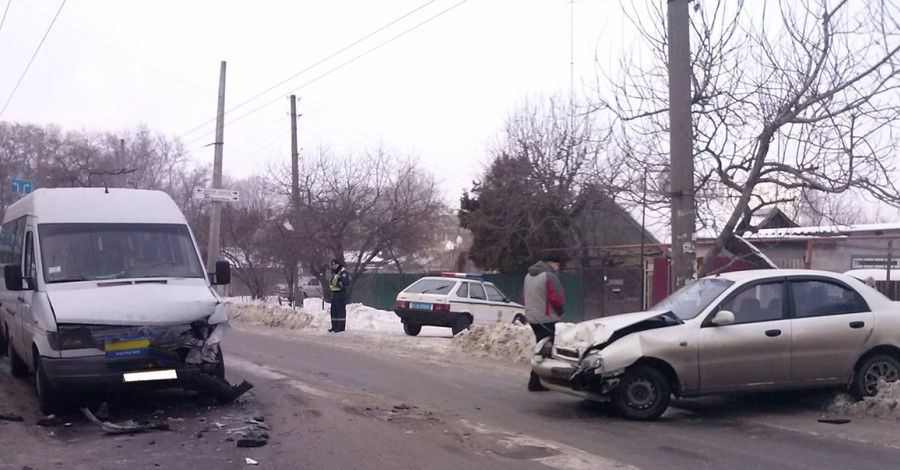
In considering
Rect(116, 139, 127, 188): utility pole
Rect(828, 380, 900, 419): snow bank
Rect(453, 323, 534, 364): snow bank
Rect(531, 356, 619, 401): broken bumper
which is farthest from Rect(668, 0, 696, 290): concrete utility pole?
Rect(116, 139, 127, 188): utility pole

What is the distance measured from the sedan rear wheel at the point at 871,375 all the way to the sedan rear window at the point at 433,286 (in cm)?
1220

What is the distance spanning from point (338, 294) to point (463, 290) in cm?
314

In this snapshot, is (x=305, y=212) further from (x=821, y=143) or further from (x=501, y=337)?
(x=821, y=143)

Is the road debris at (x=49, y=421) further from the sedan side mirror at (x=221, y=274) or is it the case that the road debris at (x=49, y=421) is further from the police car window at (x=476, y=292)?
the police car window at (x=476, y=292)

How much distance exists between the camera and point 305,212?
29.6m

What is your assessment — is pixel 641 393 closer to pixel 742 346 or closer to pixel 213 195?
pixel 742 346

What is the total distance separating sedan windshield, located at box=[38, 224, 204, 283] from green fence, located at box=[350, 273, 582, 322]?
17520 millimetres

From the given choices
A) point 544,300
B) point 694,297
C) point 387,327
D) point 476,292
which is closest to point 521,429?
point 694,297

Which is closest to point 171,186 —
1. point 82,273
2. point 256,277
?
point 256,277

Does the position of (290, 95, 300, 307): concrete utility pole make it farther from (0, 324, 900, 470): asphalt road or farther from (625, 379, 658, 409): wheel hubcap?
(625, 379, 658, 409): wheel hubcap

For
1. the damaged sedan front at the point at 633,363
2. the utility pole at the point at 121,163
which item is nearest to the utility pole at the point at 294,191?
the utility pole at the point at 121,163

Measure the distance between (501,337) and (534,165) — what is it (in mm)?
15202

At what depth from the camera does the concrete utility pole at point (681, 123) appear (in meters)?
13.2

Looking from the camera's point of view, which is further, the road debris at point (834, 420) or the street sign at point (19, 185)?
the street sign at point (19, 185)
